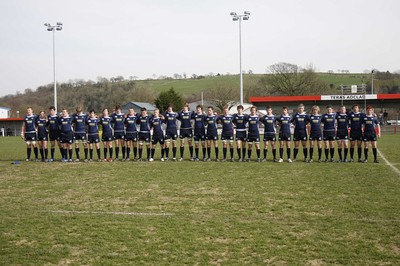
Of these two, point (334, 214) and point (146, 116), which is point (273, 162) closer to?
point (146, 116)

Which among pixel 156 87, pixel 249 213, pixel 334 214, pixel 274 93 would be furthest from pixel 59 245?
pixel 156 87

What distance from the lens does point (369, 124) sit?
46.5ft

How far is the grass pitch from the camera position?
5.13 m

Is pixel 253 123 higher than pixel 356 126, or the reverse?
pixel 253 123

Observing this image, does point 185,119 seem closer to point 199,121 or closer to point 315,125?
point 199,121

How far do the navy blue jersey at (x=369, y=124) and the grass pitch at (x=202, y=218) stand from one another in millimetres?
2529

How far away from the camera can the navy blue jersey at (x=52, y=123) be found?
15.6m

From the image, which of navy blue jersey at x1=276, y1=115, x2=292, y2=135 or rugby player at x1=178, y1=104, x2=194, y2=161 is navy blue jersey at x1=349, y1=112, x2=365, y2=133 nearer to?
navy blue jersey at x1=276, y1=115, x2=292, y2=135

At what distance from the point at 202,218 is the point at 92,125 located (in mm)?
9733

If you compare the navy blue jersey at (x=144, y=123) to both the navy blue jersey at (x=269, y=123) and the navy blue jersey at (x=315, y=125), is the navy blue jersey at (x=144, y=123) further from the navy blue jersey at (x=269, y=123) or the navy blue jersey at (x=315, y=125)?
the navy blue jersey at (x=315, y=125)

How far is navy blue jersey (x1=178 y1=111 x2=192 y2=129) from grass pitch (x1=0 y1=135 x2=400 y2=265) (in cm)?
393

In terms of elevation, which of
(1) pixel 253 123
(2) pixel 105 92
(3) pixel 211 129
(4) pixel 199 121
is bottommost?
(3) pixel 211 129

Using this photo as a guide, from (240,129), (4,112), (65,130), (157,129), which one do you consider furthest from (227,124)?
(4,112)

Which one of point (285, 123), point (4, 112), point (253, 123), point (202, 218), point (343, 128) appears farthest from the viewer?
point (4, 112)
